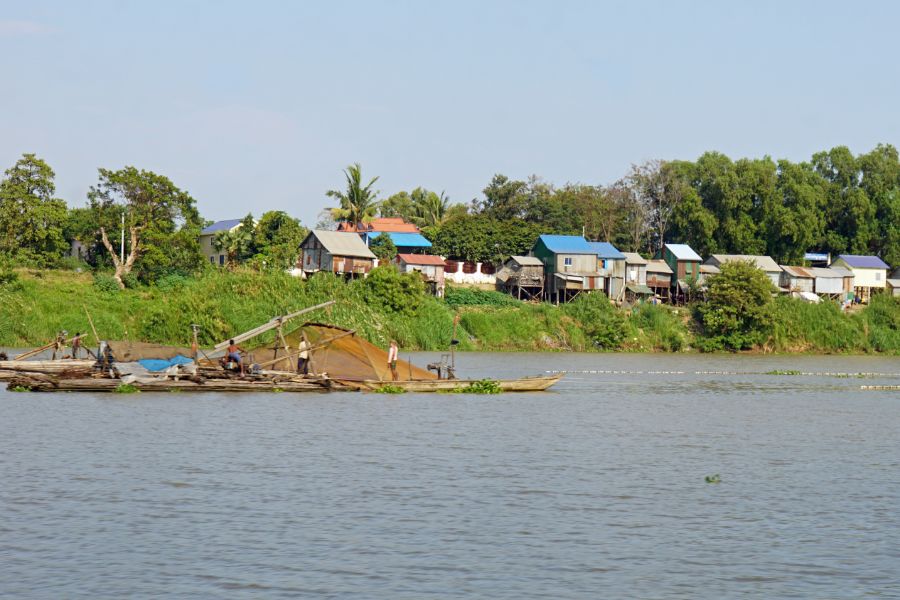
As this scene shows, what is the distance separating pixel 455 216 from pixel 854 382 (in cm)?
6032

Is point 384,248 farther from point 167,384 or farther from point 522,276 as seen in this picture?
point 167,384

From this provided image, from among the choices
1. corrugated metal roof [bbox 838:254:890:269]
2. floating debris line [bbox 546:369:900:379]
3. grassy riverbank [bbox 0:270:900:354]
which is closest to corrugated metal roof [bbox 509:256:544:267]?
grassy riverbank [bbox 0:270:900:354]

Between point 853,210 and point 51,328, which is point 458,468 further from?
point 853,210

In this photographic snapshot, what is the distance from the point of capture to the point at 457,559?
49.7 feet

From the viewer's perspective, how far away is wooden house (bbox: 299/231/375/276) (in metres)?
83.2

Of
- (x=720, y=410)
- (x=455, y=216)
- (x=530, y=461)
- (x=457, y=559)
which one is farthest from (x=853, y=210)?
(x=457, y=559)

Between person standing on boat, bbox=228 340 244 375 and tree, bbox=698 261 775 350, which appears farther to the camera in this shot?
tree, bbox=698 261 775 350

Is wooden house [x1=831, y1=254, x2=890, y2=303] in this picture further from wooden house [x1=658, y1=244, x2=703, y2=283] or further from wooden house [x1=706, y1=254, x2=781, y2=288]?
wooden house [x1=658, y1=244, x2=703, y2=283]

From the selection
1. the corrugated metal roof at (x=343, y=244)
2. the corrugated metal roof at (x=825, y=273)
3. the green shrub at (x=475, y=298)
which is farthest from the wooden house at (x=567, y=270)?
the corrugated metal roof at (x=825, y=273)

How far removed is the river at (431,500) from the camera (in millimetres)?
14148

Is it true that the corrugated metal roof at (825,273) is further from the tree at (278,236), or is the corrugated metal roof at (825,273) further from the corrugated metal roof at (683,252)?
the tree at (278,236)

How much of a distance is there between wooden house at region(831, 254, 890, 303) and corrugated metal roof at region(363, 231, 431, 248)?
39.9m

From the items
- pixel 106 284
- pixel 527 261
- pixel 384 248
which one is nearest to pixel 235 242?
pixel 384 248

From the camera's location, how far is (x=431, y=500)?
62.6 feet
